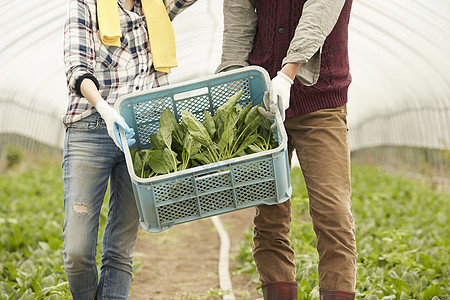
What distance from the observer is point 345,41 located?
2.71 meters

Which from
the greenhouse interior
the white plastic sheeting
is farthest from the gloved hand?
the white plastic sheeting

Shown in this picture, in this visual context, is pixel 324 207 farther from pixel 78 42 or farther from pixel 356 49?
pixel 356 49

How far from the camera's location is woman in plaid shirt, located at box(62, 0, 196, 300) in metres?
2.60

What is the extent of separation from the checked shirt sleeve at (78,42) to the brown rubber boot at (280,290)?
1338 millimetres

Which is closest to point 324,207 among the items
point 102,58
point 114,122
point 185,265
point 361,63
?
point 114,122

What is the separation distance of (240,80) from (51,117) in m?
14.6

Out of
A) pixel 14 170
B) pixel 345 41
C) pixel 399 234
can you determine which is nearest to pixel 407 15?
pixel 399 234

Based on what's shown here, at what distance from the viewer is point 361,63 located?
1233 cm

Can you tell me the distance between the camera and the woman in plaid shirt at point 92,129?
102 inches

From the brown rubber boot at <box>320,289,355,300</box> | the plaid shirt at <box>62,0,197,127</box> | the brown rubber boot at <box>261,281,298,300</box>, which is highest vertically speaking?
the plaid shirt at <box>62,0,197,127</box>

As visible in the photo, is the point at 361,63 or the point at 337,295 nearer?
the point at 337,295

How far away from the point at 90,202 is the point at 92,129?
13.6 inches

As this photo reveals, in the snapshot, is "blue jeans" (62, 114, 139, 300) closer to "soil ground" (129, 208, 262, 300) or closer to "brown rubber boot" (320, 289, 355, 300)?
"brown rubber boot" (320, 289, 355, 300)

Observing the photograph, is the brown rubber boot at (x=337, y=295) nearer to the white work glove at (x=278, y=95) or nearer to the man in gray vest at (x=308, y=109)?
the man in gray vest at (x=308, y=109)
